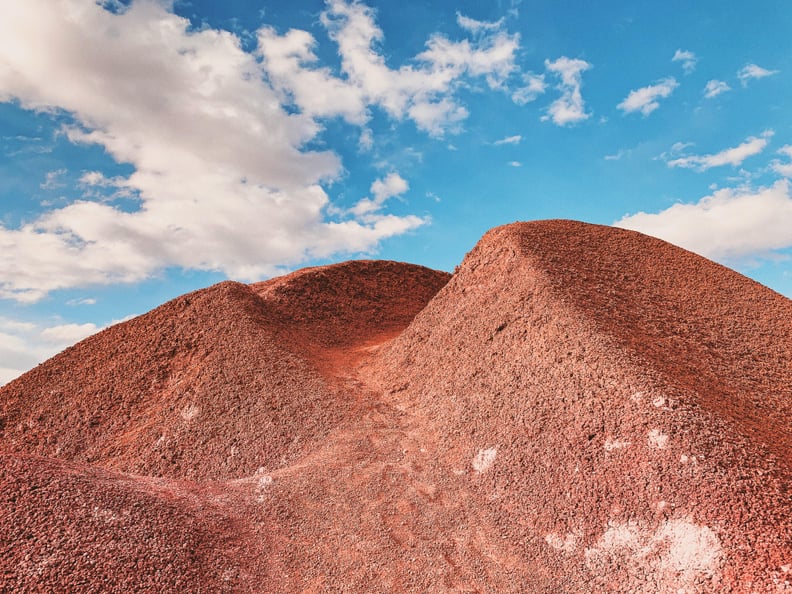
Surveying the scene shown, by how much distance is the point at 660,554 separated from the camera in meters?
6.38

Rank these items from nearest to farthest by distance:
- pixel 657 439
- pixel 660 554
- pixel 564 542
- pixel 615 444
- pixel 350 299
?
pixel 660 554 → pixel 564 542 → pixel 657 439 → pixel 615 444 → pixel 350 299

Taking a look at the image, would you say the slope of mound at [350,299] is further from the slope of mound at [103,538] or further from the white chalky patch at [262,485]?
the slope of mound at [103,538]

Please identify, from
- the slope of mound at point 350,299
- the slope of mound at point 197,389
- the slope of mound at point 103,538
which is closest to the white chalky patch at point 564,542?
the slope of mound at point 103,538

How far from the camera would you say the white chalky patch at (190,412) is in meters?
12.4

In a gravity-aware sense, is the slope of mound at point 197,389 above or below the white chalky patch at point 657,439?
above

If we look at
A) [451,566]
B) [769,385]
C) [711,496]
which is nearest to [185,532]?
[451,566]

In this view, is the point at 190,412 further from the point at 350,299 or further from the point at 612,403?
the point at 612,403

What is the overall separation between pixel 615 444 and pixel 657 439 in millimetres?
604

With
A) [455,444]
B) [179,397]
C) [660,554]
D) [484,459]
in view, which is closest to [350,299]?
[179,397]

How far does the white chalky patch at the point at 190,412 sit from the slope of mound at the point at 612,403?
467 cm

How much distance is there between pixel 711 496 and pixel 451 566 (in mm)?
3590

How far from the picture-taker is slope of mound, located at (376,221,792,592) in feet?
21.1

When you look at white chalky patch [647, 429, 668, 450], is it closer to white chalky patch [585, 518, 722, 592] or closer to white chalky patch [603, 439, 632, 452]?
white chalky patch [603, 439, 632, 452]

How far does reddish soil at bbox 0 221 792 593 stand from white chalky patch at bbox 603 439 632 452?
0.03 metres
